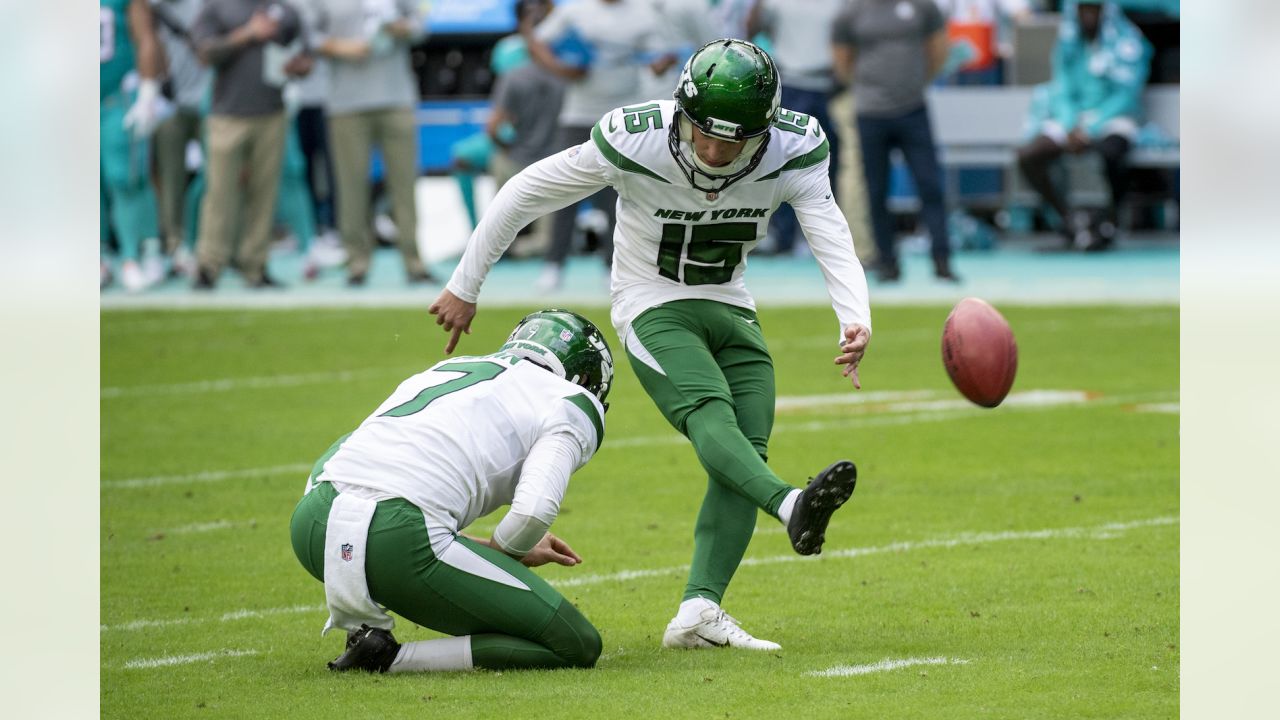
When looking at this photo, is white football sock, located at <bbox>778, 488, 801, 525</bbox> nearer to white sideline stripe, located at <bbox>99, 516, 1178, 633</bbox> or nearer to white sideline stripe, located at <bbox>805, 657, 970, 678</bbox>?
white sideline stripe, located at <bbox>805, 657, 970, 678</bbox>

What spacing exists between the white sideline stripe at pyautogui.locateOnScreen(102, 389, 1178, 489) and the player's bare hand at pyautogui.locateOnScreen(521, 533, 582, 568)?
3.70 m

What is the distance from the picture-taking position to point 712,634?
5496 millimetres

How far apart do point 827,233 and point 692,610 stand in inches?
46.1

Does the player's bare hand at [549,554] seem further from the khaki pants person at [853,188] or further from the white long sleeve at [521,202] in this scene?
the khaki pants person at [853,188]

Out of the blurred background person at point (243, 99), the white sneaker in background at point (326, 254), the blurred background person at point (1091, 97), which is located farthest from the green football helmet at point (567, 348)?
the blurred background person at point (1091, 97)

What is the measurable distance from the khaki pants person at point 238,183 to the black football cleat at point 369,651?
10.5 metres

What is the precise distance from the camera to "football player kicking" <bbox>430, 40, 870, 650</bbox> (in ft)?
17.5

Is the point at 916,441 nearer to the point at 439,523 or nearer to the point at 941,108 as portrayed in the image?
the point at 439,523

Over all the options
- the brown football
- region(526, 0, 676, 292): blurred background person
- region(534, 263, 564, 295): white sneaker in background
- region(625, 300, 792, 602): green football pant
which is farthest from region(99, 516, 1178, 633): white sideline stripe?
region(534, 263, 564, 295): white sneaker in background

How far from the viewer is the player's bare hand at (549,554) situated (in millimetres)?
5242

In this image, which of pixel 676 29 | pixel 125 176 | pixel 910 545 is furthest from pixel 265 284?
pixel 910 545

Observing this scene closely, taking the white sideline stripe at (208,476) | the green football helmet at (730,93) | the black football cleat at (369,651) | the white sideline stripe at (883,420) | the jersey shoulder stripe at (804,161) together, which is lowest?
the white sideline stripe at (883,420)

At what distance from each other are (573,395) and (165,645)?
149 cm
